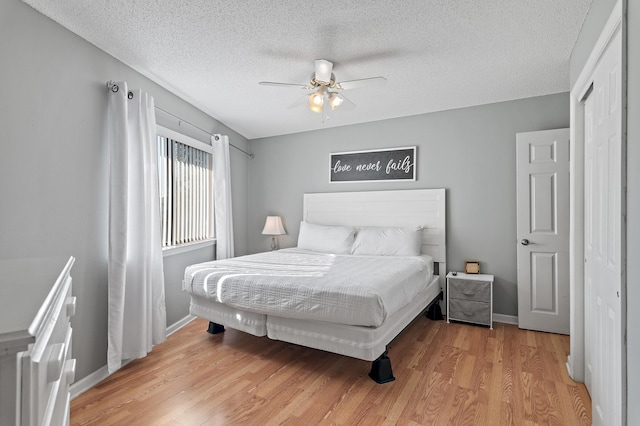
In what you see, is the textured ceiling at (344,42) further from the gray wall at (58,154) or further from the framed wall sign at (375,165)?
the framed wall sign at (375,165)

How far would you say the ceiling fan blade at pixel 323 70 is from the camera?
2665 mm

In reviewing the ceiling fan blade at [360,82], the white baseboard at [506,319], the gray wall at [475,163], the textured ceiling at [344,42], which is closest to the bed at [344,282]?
the gray wall at [475,163]

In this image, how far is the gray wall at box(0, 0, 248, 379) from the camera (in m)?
1.88

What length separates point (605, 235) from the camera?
1.71 metres

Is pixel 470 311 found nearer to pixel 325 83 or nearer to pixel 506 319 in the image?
pixel 506 319

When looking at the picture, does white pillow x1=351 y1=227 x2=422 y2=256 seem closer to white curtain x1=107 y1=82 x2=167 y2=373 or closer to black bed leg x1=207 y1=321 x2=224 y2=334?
black bed leg x1=207 y1=321 x2=224 y2=334

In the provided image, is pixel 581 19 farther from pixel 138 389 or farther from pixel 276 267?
pixel 138 389

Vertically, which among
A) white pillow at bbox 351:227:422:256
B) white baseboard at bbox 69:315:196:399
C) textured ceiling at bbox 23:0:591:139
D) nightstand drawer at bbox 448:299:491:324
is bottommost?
white baseboard at bbox 69:315:196:399

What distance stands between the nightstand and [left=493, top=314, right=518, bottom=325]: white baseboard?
0.96 ft

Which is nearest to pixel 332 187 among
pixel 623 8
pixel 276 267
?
pixel 276 267

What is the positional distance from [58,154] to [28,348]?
6.77ft

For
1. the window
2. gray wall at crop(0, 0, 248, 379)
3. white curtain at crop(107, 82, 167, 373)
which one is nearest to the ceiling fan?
white curtain at crop(107, 82, 167, 373)

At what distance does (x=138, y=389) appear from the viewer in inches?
90.1

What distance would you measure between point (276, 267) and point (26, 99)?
6.84 ft
